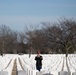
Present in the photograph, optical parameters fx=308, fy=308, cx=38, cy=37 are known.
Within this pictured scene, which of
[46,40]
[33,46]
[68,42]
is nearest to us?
[68,42]

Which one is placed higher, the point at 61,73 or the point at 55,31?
the point at 55,31

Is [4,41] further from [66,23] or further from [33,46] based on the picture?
[66,23]

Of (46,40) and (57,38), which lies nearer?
(57,38)

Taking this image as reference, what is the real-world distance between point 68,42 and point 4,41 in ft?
113

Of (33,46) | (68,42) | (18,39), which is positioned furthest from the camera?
(18,39)

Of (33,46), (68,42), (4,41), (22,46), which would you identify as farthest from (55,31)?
(22,46)

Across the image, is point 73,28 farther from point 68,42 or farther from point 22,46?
point 22,46

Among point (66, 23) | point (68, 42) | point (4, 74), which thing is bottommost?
point (4, 74)

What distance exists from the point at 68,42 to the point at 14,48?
135 feet

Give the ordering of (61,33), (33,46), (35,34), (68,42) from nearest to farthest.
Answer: (68,42) < (61,33) < (33,46) < (35,34)

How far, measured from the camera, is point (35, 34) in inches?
2721

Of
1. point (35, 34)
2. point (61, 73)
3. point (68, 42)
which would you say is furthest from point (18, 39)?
point (61, 73)

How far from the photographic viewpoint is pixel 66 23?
5456 cm

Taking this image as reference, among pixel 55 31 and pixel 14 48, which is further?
pixel 14 48
